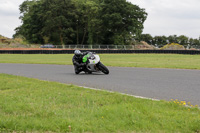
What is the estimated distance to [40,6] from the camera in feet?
246

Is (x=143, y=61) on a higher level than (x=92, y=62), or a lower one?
lower

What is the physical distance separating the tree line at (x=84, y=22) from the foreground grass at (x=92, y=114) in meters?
59.8

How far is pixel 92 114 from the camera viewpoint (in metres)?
5.12

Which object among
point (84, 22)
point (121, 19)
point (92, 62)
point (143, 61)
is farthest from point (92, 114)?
point (84, 22)

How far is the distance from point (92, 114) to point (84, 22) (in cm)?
7159

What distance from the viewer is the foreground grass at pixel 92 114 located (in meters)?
4.41

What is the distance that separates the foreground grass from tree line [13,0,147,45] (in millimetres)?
59793

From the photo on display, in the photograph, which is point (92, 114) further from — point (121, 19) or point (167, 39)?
point (167, 39)

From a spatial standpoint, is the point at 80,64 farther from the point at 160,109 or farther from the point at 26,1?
the point at 26,1

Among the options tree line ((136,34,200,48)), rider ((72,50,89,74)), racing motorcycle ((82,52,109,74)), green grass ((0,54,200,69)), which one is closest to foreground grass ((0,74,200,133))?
racing motorcycle ((82,52,109,74))

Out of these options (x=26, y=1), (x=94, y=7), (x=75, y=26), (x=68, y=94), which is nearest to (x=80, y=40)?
(x=75, y=26)

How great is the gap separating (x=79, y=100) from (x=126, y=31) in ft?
205

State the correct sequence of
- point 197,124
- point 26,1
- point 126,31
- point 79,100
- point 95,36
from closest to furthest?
1. point 197,124
2. point 79,100
3. point 126,31
4. point 95,36
5. point 26,1

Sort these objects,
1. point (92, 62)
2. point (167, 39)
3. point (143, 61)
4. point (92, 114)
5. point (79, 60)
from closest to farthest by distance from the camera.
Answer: point (92, 114)
point (92, 62)
point (79, 60)
point (143, 61)
point (167, 39)
